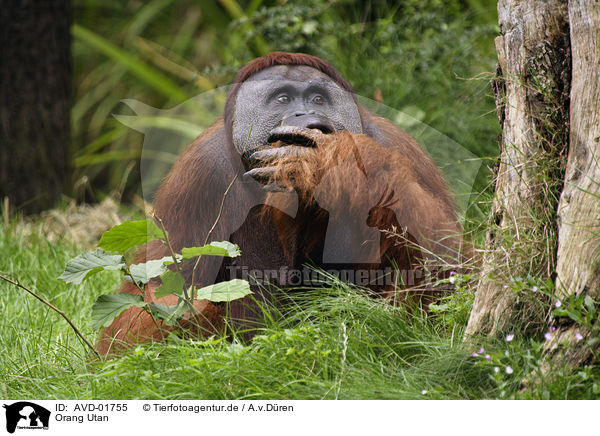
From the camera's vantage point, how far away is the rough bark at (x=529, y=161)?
222 cm

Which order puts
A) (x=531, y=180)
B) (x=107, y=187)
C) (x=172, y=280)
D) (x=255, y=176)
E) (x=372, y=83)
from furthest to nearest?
(x=107, y=187)
(x=372, y=83)
(x=255, y=176)
(x=172, y=280)
(x=531, y=180)

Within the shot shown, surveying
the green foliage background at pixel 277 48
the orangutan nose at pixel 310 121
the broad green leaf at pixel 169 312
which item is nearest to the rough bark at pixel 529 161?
the green foliage background at pixel 277 48

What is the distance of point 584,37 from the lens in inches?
84.1

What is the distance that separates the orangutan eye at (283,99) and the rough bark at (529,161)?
1.00 m

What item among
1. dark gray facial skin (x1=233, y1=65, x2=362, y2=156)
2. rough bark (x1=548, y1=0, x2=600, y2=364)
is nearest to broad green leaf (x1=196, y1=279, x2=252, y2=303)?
dark gray facial skin (x1=233, y1=65, x2=362, y2=156)

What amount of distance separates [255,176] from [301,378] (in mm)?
958

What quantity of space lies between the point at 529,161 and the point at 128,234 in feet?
4.85

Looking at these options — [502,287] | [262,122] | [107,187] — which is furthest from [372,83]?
[107,187]

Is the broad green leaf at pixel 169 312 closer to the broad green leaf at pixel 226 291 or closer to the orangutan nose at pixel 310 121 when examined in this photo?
the broad green leaf at pixel 226 291

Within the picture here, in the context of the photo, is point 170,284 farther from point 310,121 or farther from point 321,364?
point 310,121

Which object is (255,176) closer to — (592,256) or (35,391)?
(35,391)

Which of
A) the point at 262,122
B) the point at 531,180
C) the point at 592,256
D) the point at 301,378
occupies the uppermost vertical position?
the point at 262,122

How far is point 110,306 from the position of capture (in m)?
2.52
